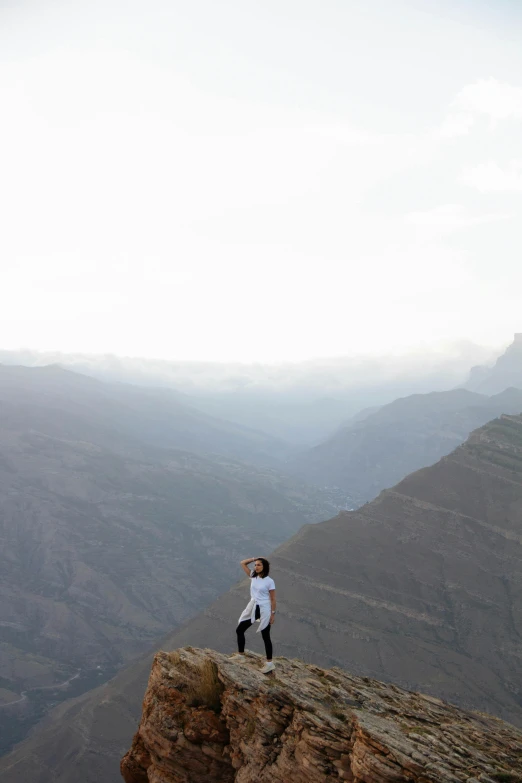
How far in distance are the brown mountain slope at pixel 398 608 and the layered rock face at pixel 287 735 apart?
2645 inches

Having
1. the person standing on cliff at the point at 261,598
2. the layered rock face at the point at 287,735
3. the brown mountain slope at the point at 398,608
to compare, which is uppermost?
the person standing on cliff at the point at 261,598

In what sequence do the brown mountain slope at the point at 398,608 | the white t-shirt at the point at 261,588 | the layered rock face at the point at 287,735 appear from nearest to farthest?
the layered rock face at the point at 287,735 → the white t-shirt at the point at 261,588 → the brown mountain slope at the point at 398,608

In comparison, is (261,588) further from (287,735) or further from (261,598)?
(287,735)

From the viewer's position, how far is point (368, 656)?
82250 millimetres

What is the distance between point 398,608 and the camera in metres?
91.7

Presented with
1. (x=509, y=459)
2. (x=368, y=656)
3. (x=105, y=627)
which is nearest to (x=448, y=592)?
(x=368, y=656)

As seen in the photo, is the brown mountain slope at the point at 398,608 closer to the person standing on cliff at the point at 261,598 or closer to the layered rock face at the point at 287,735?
the layered rock face at the point at 287,735

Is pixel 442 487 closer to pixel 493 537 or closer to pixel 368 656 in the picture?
pixel 493 537

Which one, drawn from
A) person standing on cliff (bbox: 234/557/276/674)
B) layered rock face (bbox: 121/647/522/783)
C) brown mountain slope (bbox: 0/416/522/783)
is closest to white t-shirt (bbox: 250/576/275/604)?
person standing on cliff (bbox: 234/557/276/674)

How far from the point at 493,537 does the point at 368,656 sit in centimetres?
3657

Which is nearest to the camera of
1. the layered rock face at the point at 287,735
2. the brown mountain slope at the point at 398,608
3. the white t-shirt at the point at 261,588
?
the layered rock face at the point at 287,735

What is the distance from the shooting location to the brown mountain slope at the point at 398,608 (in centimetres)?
7738

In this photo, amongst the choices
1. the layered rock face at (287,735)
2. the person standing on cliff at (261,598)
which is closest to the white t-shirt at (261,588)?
the person standing on cliff at (261,598)

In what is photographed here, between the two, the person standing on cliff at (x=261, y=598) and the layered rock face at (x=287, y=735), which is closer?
the layered rock face at (x=287, y=735)
